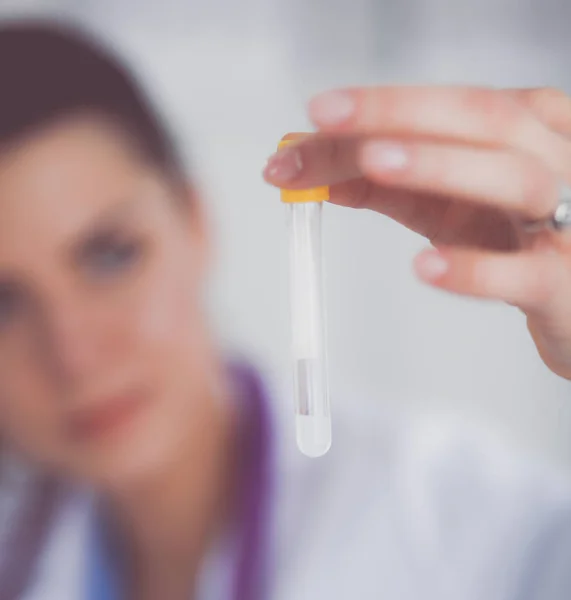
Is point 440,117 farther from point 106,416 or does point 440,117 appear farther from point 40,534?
point 40,534

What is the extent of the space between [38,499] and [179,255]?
0.28 m

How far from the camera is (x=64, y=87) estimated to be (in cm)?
53

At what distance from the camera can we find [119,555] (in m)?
0.61

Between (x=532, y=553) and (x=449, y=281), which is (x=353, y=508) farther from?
(x=449, y=281)

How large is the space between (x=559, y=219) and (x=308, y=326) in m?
0.15

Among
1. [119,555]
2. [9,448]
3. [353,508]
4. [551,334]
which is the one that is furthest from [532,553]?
[9,448]

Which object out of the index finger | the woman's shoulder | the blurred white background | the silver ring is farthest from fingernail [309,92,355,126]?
the woman's shoulder

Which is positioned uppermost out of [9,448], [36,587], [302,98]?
[302,98]

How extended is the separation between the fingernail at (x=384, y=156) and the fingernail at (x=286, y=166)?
57 mm

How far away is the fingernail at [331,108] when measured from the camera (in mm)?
276

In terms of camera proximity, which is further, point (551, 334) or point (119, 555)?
point (119, 555)

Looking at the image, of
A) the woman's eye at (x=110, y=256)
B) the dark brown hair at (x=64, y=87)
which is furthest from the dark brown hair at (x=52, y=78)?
the woman's eye at (x=110, y=256)

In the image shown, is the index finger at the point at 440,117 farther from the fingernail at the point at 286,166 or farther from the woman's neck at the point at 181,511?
the woman's neck at the point at 181,511

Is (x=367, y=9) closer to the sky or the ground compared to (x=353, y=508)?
closer to the sky
